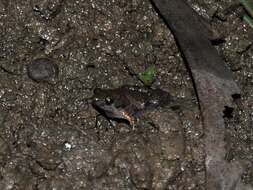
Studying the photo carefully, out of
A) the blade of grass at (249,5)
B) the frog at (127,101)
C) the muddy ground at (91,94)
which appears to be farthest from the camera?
the blade of grass at (249,5)

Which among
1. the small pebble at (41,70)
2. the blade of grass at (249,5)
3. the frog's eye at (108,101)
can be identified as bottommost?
the small pebble at (41,70)

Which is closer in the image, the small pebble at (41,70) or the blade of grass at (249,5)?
the small pebble at (41,70)

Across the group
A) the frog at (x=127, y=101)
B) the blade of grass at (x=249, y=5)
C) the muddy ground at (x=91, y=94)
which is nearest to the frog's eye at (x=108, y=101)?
the frog at (x=127, y=101)

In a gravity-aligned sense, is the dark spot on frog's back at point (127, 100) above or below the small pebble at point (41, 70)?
above

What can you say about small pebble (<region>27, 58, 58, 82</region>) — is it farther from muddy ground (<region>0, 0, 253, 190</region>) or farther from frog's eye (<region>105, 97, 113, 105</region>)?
frog's eye (<region>105, 97, 113, 105</region>)

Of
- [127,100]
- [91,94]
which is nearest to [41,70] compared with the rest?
[91,94]

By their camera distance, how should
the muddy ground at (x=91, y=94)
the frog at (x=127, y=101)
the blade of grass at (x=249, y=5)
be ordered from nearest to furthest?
the muddy ground at (x=91, y=94)
the frog at (x=127, y=101)
the blade of grass at (x=249, y=5)

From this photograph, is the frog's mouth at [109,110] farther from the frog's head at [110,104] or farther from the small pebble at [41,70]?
the small pebble at [41,70]

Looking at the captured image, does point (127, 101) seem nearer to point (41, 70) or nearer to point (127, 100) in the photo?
point (127, 100)
